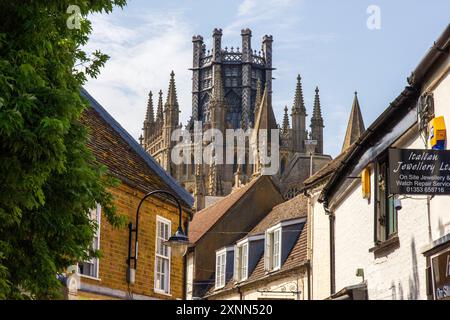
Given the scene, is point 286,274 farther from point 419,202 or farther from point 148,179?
point 419,202

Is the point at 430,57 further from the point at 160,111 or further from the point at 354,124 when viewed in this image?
the point at 160,111

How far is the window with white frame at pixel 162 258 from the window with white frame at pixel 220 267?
52.7 feet

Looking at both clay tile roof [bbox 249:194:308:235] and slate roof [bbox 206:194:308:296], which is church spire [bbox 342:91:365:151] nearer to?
clay tile roof [bbox 249:194:308:235]

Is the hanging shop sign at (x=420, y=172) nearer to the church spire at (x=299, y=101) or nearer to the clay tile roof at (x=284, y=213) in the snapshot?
the clay tile roof at (x=284, y=213)

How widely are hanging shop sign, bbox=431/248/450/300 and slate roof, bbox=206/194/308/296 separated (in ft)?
53.7

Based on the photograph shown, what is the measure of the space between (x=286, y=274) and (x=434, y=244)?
1829cm

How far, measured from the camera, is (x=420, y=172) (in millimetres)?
16719

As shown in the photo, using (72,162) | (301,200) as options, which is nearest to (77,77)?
(72,162)

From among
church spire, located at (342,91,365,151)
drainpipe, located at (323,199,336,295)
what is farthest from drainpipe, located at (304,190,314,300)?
church spire, located at (342,91,365,151)

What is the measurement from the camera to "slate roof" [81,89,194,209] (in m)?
25.2

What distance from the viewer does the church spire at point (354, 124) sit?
6788 centimetres

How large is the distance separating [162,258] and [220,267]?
16.8 m

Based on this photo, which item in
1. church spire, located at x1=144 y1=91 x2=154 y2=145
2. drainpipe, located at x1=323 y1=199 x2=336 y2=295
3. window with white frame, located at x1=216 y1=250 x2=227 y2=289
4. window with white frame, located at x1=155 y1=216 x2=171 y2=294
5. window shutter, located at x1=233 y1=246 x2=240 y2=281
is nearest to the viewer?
window with white frame, located at x1=155 y1=216 x2=171 y2=294

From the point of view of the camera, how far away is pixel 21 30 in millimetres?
14734
